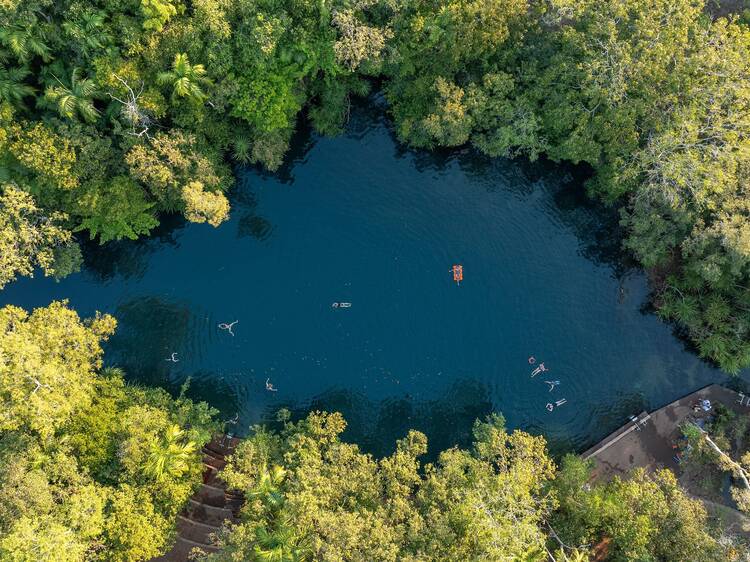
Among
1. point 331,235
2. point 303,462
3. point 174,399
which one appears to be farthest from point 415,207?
point 174,399

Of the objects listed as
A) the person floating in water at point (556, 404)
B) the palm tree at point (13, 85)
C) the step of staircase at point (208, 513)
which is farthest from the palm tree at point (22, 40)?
the person floating in water at point (556, 404)

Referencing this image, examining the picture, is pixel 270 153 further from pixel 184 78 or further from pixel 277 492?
pixel 277 492

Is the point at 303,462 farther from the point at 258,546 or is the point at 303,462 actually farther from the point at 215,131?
the point at 215,131

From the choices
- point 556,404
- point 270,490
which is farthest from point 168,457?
point 556,404

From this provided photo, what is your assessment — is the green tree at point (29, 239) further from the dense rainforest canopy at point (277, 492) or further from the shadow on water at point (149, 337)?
the shadow on water at point (149, 337)

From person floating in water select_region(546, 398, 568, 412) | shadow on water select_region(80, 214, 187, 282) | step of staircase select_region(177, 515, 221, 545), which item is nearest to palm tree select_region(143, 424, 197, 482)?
step of staircase select_region(177, 515, 221, 545)

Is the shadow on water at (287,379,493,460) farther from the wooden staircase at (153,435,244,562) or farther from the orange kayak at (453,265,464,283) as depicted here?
the orange kayak at (453,265,464,283)
